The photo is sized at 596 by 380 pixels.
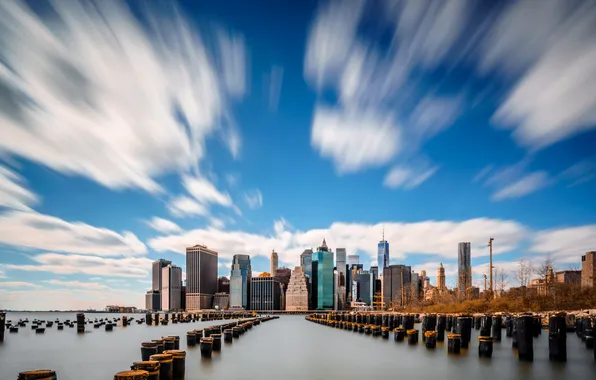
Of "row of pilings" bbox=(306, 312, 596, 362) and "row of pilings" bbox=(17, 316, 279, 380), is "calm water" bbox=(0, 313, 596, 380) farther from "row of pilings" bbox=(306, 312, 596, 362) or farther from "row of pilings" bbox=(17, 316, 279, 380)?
"row of pilings" bbox=(17, 316, 279, 380)

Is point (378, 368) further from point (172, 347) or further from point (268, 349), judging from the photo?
point (268, 349)

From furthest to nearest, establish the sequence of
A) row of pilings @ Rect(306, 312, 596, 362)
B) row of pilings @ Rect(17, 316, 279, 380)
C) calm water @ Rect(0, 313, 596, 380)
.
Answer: row of pilings @ Rect(306, 312, 596, 362) → calm water @ Rect(0, 313, 596, 380) → row of pilings @ Rect(17, 316, 279, 380)

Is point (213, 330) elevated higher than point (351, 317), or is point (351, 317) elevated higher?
point (213, 330)

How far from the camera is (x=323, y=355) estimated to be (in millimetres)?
34125

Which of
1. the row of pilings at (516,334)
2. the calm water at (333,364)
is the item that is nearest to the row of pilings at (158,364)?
the calm water at (333,364)

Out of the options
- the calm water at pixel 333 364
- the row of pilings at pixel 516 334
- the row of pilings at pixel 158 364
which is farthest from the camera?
the row of pilings at pixel 516 334

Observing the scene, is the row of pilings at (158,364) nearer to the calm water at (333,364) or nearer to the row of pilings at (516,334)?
the calm water at (333,364)

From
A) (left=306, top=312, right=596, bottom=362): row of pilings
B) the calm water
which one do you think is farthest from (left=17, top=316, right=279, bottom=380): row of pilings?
(left=306, top=312, right=596, bottom=362): row of pilings

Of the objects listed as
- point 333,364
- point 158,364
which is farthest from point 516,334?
point 158,364

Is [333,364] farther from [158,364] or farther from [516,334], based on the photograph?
[158,364]

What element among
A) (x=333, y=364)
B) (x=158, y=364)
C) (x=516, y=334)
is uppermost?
(x=158, y=364)

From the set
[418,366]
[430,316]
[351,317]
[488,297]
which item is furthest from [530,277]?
[418,366]

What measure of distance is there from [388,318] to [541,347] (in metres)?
30.3

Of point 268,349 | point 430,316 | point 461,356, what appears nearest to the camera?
point 461,356
